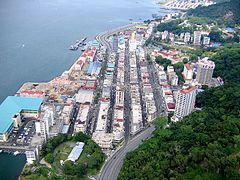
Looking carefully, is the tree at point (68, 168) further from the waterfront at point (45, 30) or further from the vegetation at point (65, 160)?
the waterfront at point (45, 30)

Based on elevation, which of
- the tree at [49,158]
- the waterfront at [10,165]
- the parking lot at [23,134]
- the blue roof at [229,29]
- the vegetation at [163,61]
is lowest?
the waterfront at [10,165]

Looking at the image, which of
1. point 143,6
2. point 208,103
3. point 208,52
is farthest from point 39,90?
point 143,6

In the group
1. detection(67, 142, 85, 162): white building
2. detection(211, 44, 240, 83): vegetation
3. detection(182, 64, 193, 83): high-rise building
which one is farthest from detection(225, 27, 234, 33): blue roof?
detection(67, 142, 85, 162): white building

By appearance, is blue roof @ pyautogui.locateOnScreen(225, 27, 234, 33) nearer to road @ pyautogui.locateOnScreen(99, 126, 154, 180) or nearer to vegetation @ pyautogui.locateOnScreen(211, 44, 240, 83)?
vegetation @ pyautogui.locateOnScreen(211, 44, 240, 83)

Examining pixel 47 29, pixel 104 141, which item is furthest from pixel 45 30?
pixel 104 141

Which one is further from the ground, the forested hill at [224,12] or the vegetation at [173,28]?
the forested hill at [224,12]

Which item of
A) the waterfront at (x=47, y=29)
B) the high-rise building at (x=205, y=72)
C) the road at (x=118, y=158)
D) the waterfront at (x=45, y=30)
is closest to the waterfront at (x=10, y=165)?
the waterfront at (x=45, y=30)

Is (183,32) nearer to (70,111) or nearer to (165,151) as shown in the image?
(70,111)
